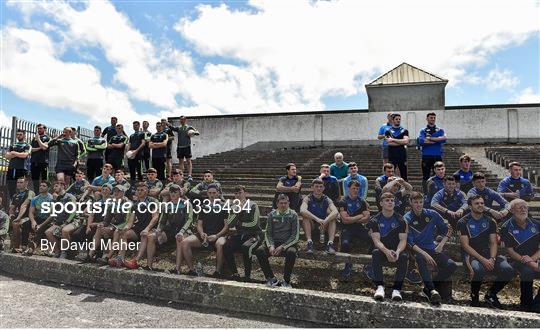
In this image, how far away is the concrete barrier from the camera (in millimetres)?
3570

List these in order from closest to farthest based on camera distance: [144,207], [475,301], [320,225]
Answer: [475,301], [320,225], [144,207]

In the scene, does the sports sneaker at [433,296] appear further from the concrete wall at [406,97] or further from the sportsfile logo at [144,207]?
the concrete wall at [406,97]

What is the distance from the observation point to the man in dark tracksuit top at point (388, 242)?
4168 millimetres

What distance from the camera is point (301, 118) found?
847 inches

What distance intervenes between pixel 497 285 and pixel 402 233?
115 cm

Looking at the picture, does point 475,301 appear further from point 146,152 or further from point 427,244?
point 146,152

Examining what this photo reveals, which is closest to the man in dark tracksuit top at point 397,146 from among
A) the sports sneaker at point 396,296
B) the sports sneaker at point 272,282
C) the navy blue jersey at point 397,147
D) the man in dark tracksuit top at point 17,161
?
the navy blue jersey at point 397,147

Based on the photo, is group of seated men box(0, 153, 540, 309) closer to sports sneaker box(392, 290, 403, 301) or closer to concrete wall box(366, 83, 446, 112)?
sports sneaker box(392, 290, 403, 301)

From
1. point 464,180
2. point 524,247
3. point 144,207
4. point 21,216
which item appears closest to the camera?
point 524,247

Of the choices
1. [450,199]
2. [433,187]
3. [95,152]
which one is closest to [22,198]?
[95,152]

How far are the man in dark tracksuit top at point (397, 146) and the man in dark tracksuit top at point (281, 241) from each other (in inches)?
122

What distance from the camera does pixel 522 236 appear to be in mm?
4125

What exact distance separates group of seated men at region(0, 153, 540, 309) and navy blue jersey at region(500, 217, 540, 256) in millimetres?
10

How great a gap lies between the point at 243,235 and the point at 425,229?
102 inches
